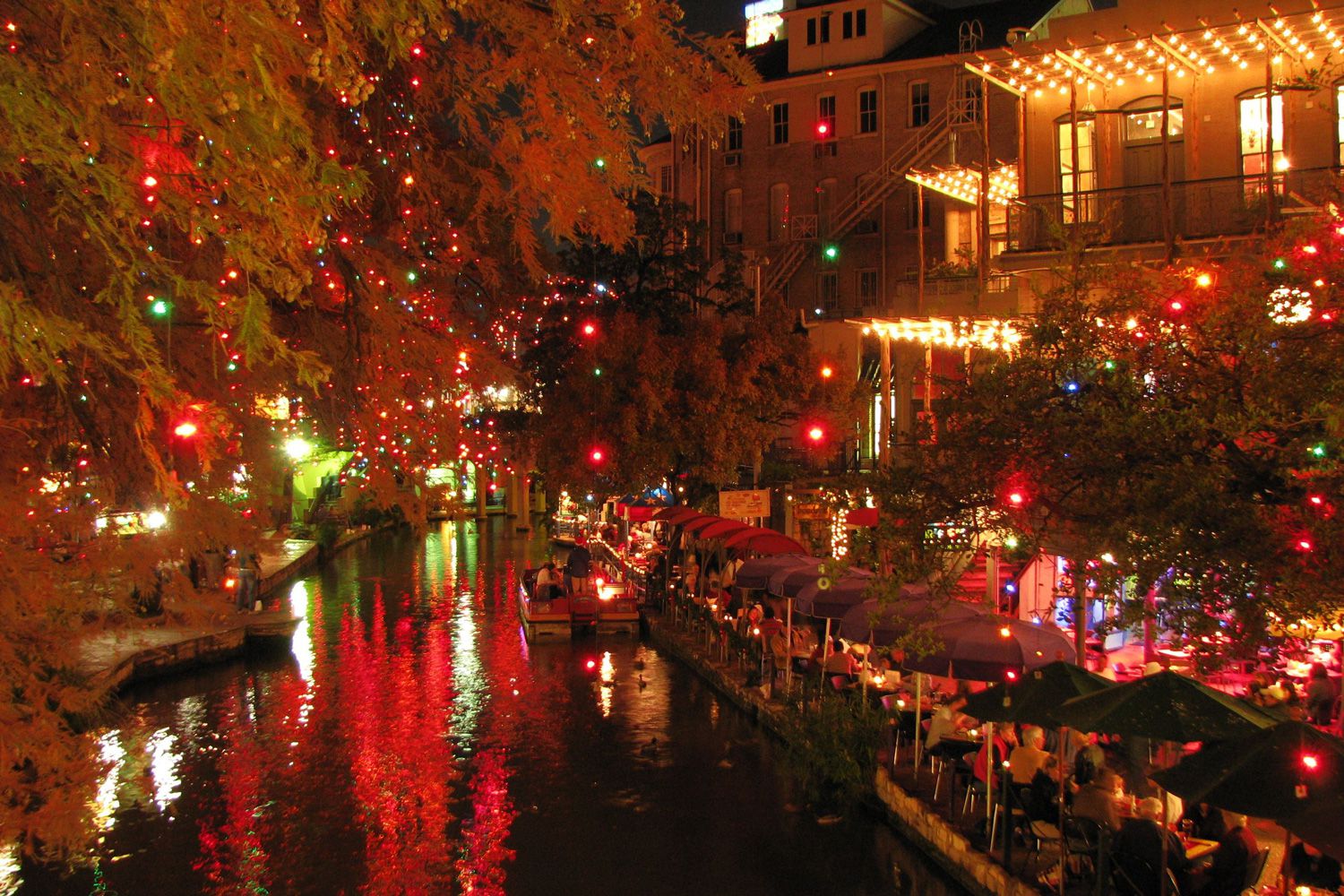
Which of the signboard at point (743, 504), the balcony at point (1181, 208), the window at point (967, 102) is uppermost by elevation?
the window at point (967, 102)

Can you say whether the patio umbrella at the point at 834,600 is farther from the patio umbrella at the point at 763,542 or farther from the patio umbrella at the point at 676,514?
the patio umbrella at the point at 676,514

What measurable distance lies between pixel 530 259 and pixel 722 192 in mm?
33866

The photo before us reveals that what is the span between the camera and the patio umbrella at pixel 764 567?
2009 cm

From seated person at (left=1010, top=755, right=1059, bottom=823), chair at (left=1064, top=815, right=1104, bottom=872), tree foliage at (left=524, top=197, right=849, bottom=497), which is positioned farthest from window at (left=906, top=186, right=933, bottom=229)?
chair at (left=1064, top=815, right=1104, bottom=872)

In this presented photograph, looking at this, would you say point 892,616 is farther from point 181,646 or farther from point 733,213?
point 733,213

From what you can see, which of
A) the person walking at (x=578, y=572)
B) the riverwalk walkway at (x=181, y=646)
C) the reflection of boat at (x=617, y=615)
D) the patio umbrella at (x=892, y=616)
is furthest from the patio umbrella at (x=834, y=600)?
the person walking at (x=578, y=572)

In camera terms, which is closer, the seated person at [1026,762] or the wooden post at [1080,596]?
the wooden post at [1080,596]

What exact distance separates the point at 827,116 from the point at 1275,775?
35.7 metres

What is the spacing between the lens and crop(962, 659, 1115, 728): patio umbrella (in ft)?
32.6

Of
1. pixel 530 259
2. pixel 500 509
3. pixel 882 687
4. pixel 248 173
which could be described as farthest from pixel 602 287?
pixel 500 509

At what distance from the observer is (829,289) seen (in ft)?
131

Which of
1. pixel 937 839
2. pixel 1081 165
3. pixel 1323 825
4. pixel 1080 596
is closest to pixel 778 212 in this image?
pixel 1081 165

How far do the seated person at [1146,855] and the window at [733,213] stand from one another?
115ft

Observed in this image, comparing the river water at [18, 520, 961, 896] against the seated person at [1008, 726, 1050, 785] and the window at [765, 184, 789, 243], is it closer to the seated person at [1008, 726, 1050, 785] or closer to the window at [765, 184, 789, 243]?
the seated person at [1008, 726, 1050, 785]
